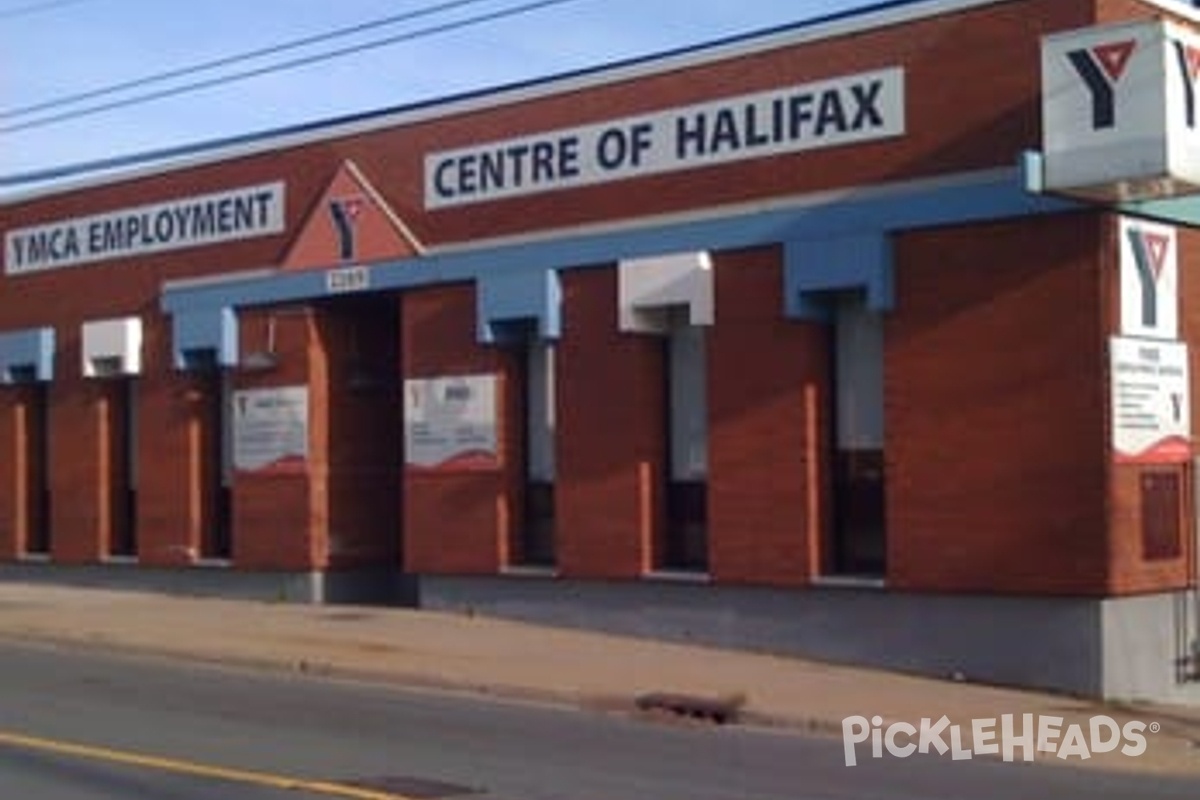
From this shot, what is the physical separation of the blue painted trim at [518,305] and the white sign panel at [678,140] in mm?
1061

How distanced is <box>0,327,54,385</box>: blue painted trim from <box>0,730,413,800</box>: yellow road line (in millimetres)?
17636

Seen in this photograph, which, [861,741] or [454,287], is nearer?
[861,741]

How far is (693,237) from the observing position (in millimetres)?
22781

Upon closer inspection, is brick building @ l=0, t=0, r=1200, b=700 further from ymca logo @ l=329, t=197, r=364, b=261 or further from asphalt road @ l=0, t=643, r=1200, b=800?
asphalt road @ l=0, t=643, r=1200, b=800

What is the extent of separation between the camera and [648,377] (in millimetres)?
23484

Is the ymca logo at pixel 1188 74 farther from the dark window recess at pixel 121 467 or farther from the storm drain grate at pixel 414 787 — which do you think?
the dark window recess at pixel 121 467

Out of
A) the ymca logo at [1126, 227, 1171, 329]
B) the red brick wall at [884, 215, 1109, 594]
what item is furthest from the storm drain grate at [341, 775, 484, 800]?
the ymca logo at [1126, 227, 1171, 329]

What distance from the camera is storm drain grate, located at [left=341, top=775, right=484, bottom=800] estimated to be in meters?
12.5

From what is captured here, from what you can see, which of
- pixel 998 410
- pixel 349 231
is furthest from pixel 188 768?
pixel 349 231

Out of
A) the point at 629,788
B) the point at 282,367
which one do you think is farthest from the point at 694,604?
the point at 629,788

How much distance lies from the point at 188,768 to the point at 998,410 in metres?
9.60

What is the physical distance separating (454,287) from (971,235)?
7734 millimetres

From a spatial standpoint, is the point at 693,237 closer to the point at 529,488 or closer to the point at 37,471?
the point at 529,488

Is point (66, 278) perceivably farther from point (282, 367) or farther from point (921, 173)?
point (921, 173)
